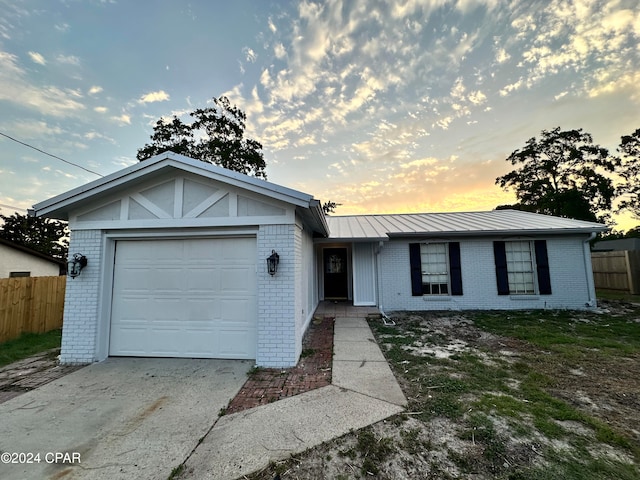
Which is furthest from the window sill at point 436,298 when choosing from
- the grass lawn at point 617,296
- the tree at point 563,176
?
the tree at point 563,176

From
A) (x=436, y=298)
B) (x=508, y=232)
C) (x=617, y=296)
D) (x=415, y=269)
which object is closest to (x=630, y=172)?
(x=617, y=296)

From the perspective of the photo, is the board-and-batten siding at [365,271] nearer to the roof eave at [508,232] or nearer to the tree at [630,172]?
the roof eave at [508,232]

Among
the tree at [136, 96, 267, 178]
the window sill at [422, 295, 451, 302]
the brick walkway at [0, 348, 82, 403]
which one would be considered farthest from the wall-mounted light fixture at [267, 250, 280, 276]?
the tree at [136, 96, 267, 178]

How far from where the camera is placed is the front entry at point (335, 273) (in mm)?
10992

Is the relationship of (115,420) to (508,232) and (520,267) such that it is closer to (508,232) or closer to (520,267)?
(508,232)

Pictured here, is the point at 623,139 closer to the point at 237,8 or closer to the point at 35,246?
the point at 237,8

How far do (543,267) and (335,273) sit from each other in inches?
289

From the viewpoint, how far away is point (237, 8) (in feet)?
22.6

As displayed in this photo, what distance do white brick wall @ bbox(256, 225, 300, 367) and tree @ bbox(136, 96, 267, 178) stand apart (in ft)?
42.8

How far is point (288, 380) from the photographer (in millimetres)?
3738

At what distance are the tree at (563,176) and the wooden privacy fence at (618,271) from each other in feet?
20.4

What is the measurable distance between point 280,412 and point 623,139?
24.4 meters

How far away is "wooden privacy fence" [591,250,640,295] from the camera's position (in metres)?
11.1

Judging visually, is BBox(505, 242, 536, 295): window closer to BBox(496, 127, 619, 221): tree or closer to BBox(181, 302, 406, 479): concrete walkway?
BBox(181, 302, 406, 479): concrete walkway
